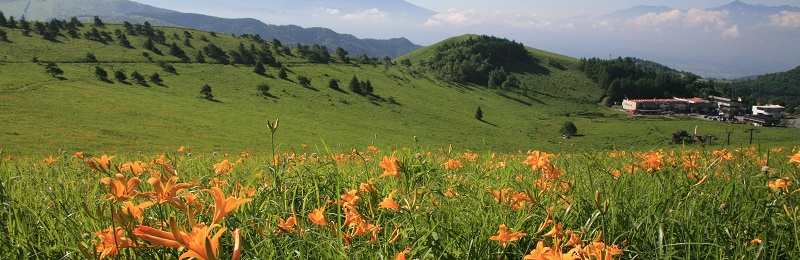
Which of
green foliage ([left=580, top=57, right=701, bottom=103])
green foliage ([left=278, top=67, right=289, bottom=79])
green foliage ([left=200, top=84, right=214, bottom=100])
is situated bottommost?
green foliage ([left=200, top=84, right=214, bottom=100])

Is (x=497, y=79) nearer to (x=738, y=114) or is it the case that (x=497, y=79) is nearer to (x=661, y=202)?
(x=738, y=114)

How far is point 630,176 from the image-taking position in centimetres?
309

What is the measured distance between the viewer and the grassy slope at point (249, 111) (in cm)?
4019

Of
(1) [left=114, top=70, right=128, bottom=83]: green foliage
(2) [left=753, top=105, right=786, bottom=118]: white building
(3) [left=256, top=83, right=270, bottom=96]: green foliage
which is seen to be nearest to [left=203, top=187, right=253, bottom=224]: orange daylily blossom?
(3) [left=256, top=83, right=270, bottom=96]: green foliage

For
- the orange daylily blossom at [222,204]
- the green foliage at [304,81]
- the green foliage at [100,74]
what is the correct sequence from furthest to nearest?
the green foliage at [304,81] < the green foliage at [100,74] < the orange daylily blossom at [222,204]

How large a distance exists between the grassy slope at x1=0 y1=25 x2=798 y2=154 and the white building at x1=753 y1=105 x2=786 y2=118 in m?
35.7

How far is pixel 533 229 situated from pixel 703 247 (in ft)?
2.54

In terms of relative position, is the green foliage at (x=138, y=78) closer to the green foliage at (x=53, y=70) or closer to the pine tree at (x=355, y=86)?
the green foliage at (x=53, y=70)

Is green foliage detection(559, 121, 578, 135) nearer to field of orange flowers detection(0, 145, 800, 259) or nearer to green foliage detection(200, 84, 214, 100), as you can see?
green foliage detection(200, 84, 214, 100)

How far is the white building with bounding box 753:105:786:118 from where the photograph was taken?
363 feet

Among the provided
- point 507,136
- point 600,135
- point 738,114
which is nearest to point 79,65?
point 507,136

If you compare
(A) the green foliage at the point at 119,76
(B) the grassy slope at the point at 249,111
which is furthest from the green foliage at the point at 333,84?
(A) the green foliage at the point at 119,76

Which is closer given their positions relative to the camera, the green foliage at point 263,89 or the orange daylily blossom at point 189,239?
the orange daylily blossom at point 189,239

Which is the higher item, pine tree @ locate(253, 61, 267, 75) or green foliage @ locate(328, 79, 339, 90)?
pine tree @ locate(253, 61, 267, 75)
